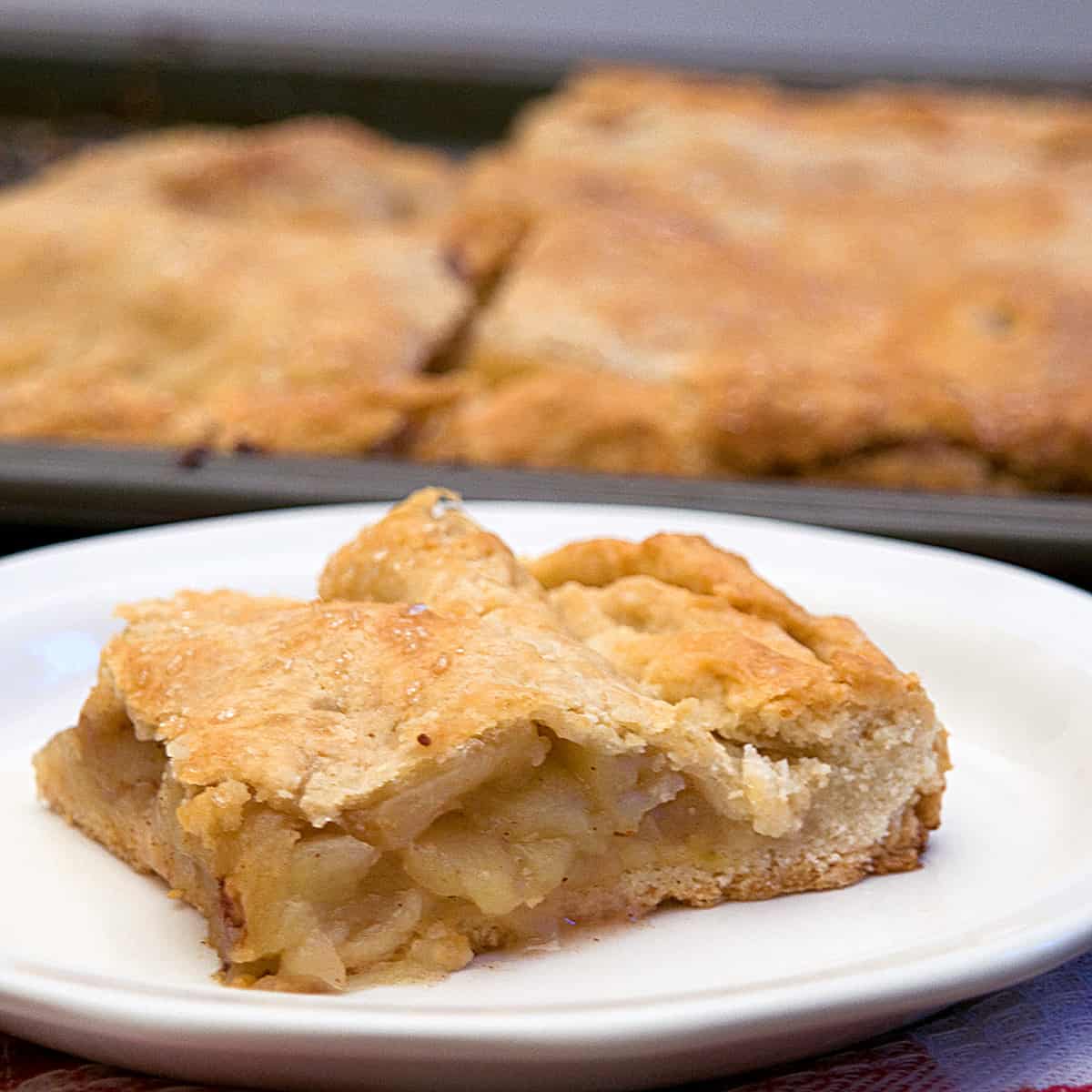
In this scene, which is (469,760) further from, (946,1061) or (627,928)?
(946,1061)

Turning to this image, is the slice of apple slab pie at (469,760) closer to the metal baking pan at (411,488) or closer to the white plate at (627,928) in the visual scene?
the white plate at (627,928)

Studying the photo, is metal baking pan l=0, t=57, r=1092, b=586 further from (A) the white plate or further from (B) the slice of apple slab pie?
(B) the slice of apple slab pie

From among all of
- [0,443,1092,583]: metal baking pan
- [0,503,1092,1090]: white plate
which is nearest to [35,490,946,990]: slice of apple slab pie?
[0,503,1092,1090]: white plate

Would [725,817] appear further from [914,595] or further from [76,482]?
[76,482]

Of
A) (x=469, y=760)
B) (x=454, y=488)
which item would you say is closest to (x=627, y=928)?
(x=469, y=760)

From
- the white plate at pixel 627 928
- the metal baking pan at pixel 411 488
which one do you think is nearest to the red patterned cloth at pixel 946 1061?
the white plate at pixel 627 928
